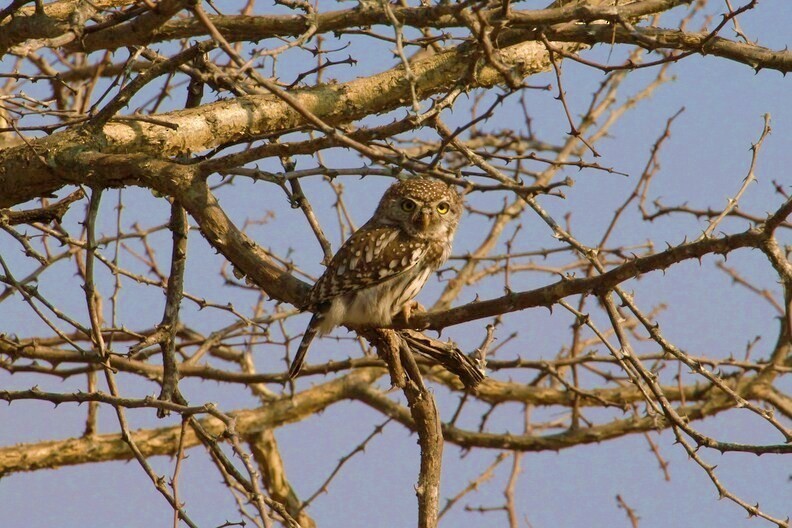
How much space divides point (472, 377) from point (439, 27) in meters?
1.73

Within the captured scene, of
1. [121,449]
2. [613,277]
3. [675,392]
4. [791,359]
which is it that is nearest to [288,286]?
[613,277]

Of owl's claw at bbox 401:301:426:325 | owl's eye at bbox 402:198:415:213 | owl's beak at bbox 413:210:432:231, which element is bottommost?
owl's claw at bbox 401:301:426:325

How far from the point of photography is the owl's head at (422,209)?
570 centimetres

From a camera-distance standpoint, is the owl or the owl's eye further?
the owl's eye

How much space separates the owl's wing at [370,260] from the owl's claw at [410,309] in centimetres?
25

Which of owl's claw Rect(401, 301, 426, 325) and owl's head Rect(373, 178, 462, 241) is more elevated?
owl's head Rect(373, 178, 462, 241)

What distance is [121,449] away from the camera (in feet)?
23.1

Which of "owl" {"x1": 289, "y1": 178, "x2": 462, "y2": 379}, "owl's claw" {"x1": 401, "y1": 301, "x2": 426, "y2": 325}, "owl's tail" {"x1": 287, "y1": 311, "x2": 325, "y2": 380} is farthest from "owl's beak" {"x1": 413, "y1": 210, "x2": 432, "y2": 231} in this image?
"owl's tail" {"x1": 287, "y1": 311, "x2": 325, "y2": 380}

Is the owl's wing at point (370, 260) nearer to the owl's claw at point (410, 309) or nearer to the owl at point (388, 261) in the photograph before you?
the owl at point (388, 261)

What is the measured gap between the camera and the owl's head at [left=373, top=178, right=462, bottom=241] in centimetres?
570

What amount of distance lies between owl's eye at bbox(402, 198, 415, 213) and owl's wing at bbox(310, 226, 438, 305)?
174 mm

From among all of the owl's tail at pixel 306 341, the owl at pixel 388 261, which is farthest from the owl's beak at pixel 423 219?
the owl's tail at pixel 306 341

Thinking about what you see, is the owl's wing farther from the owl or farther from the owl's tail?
the owl's tail

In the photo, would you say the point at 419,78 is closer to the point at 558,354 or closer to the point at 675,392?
the point at 558,354
